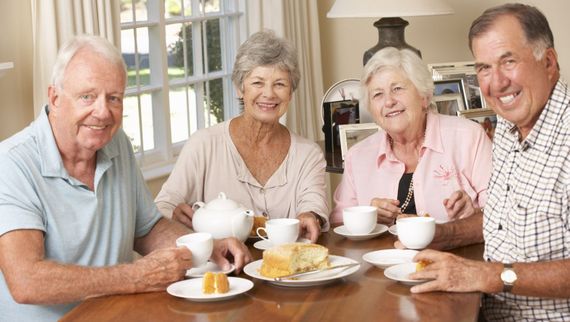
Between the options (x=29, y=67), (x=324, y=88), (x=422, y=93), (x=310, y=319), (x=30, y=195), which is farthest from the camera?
(x=324, y=88)

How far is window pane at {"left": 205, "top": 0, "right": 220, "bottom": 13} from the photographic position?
495 centimetres

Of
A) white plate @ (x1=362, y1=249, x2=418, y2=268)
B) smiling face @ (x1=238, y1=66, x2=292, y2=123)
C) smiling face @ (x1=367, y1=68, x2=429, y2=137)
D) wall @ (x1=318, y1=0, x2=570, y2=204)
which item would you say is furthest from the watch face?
wall @ (x1=318, y1=0, x2=570, y2=204)

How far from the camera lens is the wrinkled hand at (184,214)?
9.80ft

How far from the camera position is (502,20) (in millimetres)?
2309

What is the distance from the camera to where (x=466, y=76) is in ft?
14.3

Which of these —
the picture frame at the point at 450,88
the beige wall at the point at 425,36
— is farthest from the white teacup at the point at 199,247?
the picture frame at the point at 450,88

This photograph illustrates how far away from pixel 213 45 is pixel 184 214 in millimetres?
2171

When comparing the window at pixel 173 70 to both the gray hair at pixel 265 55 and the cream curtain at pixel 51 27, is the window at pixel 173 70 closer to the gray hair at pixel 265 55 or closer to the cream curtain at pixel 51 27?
the cream curtain at pixel 51 27

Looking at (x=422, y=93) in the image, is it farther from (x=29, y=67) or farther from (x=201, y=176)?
(x=29, y=67)

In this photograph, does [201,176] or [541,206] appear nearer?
Answer: [541,206]

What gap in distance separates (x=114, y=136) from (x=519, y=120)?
1.10 meters

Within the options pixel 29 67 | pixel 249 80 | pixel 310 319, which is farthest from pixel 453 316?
pixel 29 67

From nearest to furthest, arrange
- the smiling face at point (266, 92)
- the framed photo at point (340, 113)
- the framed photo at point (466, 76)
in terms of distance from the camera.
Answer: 1. the smiling face at point (266, 92)
2. the framed photo at point (340, 113)
3. the framed photo at point (466, 76)

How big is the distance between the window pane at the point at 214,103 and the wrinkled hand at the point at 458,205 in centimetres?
234
